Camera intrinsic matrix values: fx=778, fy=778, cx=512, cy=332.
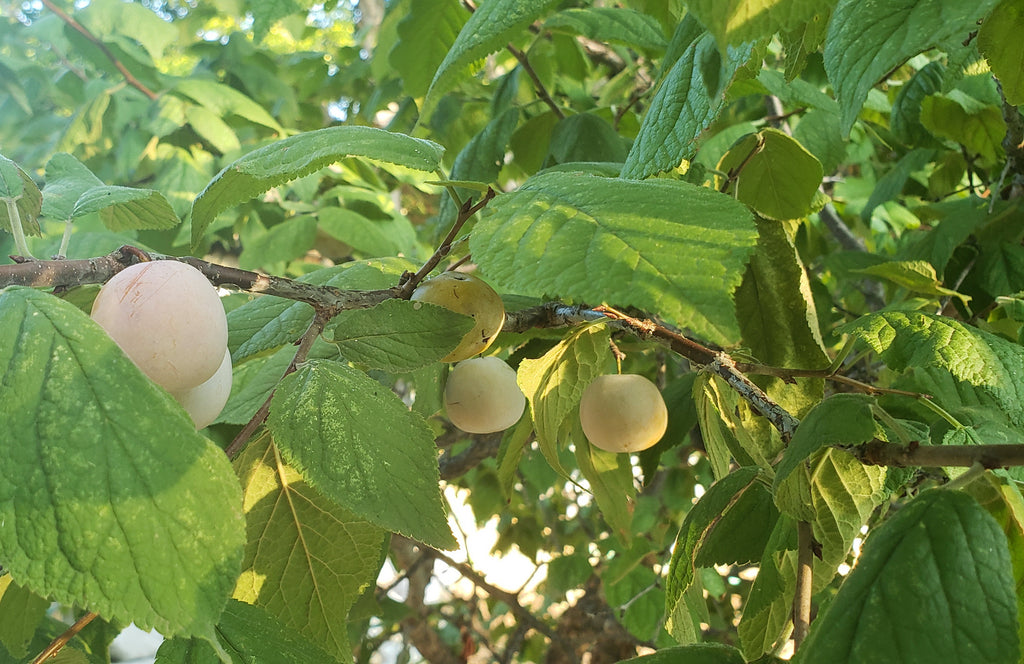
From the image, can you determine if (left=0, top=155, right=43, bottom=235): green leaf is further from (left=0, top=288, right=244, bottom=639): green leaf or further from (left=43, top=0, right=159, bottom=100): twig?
(left=43, top=0, right=159, bottom=100): twig

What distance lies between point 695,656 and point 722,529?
0.11m

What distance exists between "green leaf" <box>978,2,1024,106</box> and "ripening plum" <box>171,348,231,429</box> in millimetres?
435

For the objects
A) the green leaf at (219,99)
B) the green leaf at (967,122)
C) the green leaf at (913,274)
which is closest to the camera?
the green leaf at (913,274)

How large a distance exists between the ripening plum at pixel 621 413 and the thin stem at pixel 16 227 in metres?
0.41

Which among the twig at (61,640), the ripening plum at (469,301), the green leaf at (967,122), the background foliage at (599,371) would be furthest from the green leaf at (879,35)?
the green leaf at (967,122)

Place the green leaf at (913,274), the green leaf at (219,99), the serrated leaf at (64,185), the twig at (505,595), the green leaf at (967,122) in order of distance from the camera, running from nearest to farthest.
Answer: the serrated leaf at (64,185) < the green leaf at (913,274) < the green leaf at (967,122) < the twig at (505,595) < the green leaf at (219,99)

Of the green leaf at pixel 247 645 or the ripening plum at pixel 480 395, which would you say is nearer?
the green leaf at pixel 247 645

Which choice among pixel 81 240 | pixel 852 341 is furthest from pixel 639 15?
pixel 81 240

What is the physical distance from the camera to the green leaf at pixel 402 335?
466 millimetres

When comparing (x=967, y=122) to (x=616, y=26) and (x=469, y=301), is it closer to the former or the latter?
(x=616, y=26)

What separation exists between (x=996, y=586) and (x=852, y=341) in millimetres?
290

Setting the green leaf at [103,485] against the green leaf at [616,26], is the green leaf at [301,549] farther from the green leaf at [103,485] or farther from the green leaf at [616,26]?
the green leaf at [616,26]

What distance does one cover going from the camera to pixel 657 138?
0.46 metres

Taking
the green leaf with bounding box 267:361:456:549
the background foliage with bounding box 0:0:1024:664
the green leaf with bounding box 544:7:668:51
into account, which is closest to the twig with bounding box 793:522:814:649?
the background foliage with bounding box 0:0:1024:664
